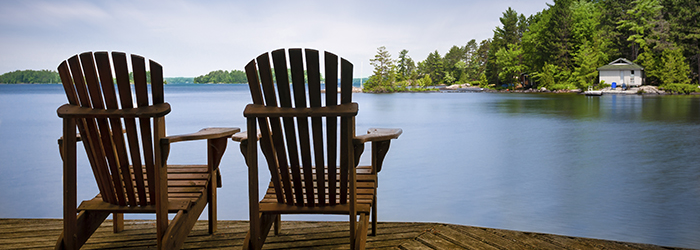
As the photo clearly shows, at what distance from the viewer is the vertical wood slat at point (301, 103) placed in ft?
5.79

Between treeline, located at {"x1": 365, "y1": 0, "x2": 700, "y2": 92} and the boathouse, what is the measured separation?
1.87 ft

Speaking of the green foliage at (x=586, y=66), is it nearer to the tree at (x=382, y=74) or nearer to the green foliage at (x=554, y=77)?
the green foliage at (x=554, y=77)

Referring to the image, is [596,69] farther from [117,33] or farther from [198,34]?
[117,33]

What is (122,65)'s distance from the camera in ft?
5.93

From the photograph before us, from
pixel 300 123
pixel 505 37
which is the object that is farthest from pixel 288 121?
pixel 505 37

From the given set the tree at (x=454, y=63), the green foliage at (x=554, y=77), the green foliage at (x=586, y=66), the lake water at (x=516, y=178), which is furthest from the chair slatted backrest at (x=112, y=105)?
the tree at (x=454, y=63)

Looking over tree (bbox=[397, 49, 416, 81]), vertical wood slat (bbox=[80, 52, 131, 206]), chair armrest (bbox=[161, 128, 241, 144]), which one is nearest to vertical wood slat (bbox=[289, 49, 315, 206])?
chair armrest (bbox=[161, 128, 241, 144])

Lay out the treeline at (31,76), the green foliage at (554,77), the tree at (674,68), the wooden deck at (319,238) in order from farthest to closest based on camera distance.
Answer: the treeline at (31,76)
the green foliage at (554,77)
the tree at (674,68)
the wooden deck at (319,238)

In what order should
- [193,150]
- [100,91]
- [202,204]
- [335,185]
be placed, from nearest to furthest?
[100,91], [335,185], [202,204], [193,150]

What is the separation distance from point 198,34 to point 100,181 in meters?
40.8

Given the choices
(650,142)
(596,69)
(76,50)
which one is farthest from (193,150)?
(596,69)

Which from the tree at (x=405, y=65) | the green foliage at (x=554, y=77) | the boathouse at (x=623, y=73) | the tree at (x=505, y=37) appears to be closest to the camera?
the boathouse at (x=623, y=73)

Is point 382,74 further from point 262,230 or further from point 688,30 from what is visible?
point 262,230

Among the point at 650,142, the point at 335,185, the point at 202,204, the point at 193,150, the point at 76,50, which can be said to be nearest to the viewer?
the point at 335,185
